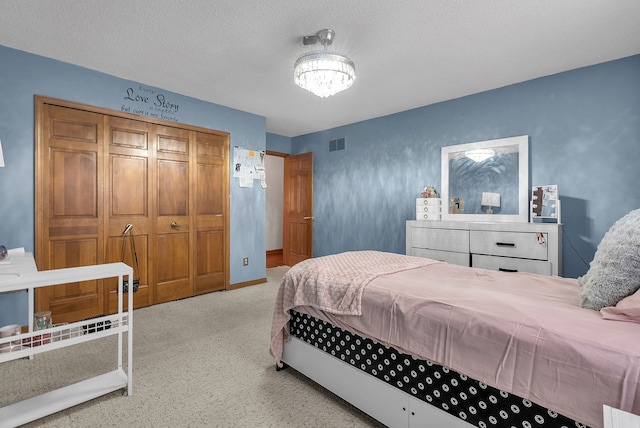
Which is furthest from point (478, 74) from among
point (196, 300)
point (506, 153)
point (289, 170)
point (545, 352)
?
point (196, 300)

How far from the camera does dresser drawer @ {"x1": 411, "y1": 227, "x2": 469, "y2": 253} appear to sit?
335cm

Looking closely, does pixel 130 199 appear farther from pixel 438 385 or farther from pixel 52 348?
pixel 438 385

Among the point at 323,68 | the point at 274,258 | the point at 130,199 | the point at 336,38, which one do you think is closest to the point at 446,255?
the point at 323,68

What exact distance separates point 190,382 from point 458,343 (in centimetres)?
178

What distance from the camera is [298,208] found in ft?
19.5

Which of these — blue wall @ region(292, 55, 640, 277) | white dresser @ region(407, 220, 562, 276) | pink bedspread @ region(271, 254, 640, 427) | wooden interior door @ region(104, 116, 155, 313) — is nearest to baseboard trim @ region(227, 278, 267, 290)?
wooden interior door @ region(104, 116, 155, 313)

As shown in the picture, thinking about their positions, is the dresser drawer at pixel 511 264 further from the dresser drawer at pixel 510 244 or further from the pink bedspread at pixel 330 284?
the pink bedspread at pixel 330 284

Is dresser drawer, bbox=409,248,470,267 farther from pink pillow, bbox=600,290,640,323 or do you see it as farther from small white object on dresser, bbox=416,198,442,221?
pink pillow, bbox=600,290,640,323

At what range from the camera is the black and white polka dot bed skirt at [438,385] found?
115 cm

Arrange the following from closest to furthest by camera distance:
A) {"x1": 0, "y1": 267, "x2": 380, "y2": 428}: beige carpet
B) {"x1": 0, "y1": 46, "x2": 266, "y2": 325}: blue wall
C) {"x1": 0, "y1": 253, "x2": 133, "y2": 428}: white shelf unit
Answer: {"x1": 0, "y1": 253, "x2": 133, "y2": 428}: white shelf unit → {"x1": 0, "y1": 267, "x2": 380, "y2": 428}: beige carpet → {"x1": 0, "y1": 46, "x2": 266, "y2": 325}: blue wall

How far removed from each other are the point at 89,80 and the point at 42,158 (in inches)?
35.4

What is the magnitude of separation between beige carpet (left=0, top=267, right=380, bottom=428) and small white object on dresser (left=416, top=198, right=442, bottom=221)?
7.44 ft

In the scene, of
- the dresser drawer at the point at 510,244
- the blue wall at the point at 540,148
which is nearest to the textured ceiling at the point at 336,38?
the blue wall at the point at 540,148

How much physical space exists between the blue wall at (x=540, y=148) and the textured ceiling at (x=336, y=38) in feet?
0.70
